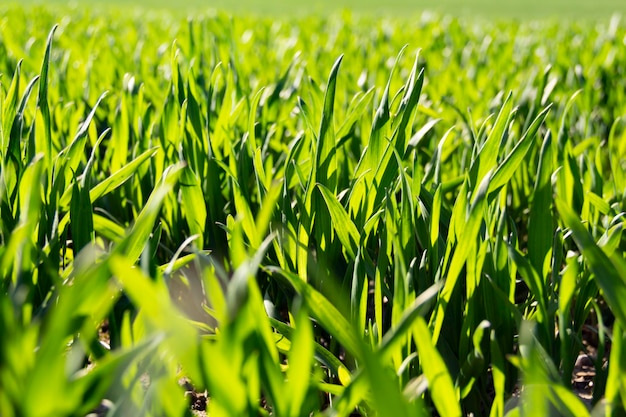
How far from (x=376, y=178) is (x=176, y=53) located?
1.49 ft

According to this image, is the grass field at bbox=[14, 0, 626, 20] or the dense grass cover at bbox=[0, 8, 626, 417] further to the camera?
the grass field at bbox=[14, 0, 626, 20]

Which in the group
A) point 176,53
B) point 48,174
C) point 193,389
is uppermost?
point 176,53

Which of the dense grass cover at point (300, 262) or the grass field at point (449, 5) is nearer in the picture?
the dense grass cover at point (300, 262)

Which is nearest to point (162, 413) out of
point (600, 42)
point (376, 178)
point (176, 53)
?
point (376, 178)

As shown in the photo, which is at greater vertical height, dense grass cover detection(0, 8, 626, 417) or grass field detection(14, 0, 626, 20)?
dense grass cover detection(0, 8, 626, 417)

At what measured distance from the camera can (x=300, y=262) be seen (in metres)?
1.00

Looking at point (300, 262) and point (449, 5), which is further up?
point (300, 262)

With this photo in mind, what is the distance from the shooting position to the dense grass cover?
1.85 ft

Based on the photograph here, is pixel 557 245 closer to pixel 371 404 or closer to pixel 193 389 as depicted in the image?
pixel 371 404

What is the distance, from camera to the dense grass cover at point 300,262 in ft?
1.85

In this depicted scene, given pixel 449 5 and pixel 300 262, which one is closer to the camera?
pixel 300 262

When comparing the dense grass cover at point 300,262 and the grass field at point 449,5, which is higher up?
the dense grass cover at point 300,262

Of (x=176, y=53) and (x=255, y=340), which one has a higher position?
Answer: (x=176, y=53)

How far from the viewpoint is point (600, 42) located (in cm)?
372
